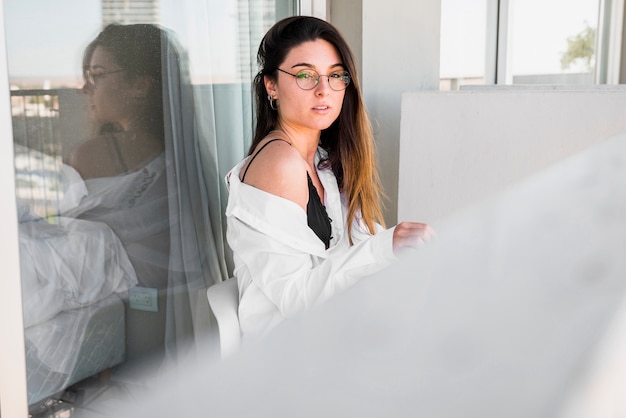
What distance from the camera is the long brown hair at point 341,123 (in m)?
1.83

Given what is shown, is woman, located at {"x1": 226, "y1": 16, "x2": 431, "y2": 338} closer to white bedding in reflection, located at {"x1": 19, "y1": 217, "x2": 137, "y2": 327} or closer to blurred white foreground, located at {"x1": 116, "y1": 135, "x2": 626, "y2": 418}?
white bedding in reflection, located at {"x1": 19, "y1": 217, "x2": 137, "y2": 327}

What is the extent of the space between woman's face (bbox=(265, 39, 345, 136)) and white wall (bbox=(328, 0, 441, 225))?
83 cm

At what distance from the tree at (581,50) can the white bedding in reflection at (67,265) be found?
4.30 metres

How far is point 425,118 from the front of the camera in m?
2.39

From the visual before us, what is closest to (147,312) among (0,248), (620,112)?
(0,248)

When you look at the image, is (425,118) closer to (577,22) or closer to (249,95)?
(249,95)

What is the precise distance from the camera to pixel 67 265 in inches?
64.1

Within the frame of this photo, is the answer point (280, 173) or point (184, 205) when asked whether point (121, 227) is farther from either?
point (280, 173)

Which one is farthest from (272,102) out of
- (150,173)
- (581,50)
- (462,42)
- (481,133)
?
(581,50)

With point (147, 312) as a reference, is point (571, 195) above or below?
above

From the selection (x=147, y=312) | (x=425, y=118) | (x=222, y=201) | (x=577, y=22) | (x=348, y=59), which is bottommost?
(x=147, y=312)

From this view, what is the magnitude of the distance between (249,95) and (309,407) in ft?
7.07

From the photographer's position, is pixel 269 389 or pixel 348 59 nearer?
pixel 269 389

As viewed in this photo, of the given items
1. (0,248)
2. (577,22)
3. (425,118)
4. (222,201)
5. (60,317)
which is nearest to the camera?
(0,248)
